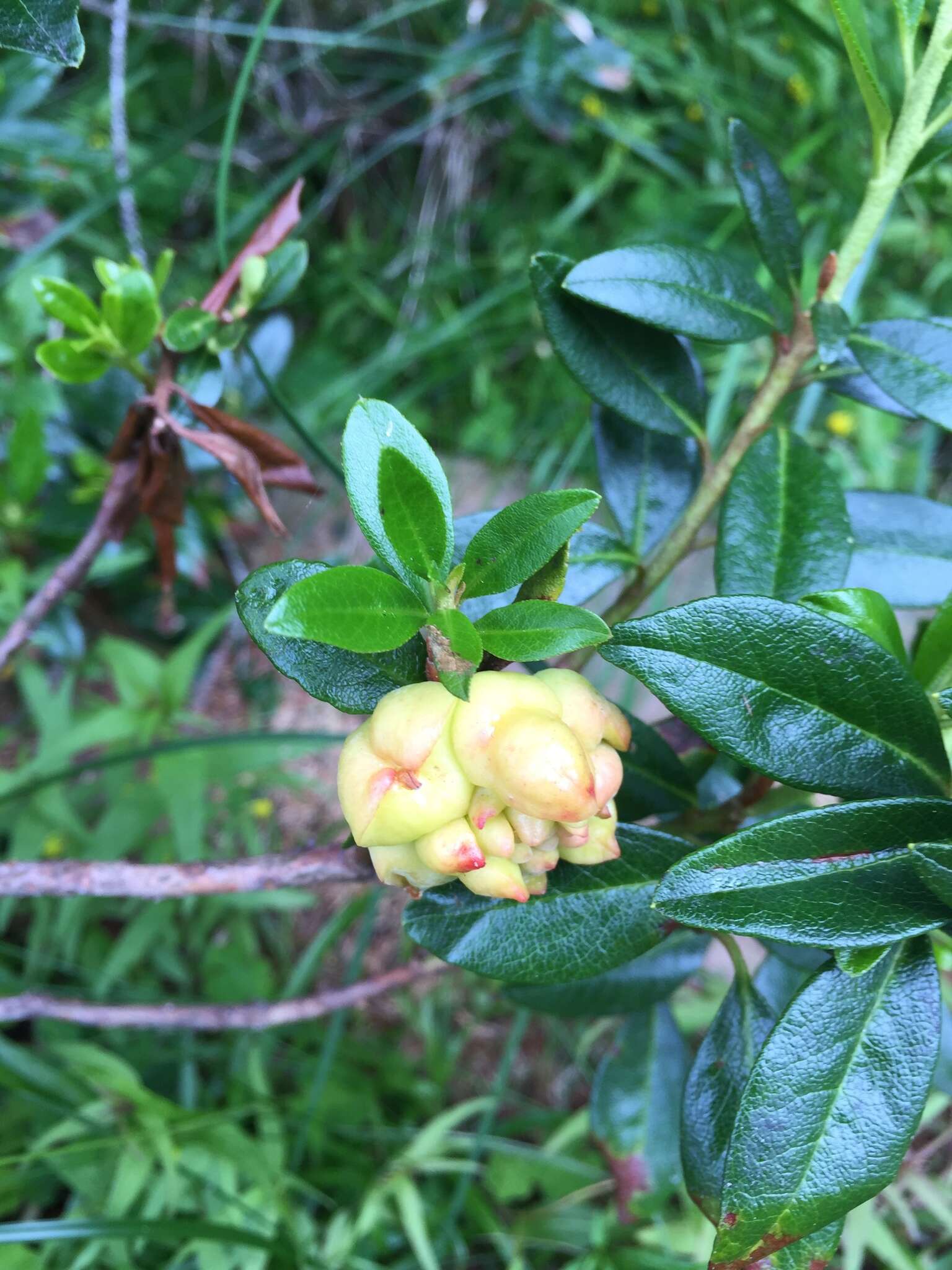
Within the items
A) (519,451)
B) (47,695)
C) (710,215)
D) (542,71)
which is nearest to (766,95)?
(710,215)

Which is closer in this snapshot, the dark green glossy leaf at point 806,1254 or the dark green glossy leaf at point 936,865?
the dark green glossy leaf at point 936,865

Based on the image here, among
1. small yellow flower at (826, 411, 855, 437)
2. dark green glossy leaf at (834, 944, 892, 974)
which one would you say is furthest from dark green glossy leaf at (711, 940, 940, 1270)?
small yellow flower at (826, 411, 855, 437)

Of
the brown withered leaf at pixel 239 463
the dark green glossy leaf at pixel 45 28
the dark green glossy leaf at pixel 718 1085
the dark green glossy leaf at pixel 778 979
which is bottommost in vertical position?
the dark green glossy leaf at pixel 778 979

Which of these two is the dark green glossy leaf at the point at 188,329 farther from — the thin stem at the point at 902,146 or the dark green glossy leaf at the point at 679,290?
the thin stem at the point at 902,146

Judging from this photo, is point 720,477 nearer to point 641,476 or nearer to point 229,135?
point 641,476

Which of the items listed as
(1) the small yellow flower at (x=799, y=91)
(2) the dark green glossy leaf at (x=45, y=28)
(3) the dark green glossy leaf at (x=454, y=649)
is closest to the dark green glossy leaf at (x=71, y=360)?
(2) the dark green glossy leaf at (x=45, y=28)

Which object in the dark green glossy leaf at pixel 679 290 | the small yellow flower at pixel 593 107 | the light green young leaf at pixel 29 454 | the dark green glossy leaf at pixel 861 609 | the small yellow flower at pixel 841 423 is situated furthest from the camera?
the small yellow flower at pixel 593 107

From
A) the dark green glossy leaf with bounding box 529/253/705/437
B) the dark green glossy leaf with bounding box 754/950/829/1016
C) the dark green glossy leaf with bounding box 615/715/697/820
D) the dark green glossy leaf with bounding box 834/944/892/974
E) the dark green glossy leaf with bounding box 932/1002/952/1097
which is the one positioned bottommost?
the dark green glossy leaf with bounding box 932/1002/952/1097

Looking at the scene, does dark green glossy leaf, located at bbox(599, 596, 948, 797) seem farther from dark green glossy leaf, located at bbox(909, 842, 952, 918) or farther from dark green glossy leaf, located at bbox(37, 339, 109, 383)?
dark green glossy leaf, located at bbox(37, 339, 109, 383)
